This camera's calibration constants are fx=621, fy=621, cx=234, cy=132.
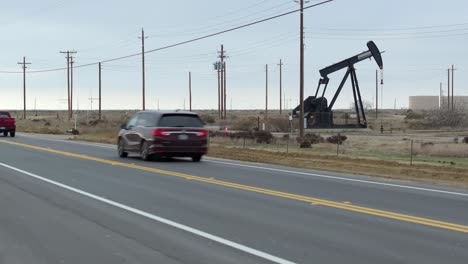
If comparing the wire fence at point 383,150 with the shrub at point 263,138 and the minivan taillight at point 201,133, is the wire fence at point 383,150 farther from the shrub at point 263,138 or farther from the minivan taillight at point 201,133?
the minivan taillight at point 201,133

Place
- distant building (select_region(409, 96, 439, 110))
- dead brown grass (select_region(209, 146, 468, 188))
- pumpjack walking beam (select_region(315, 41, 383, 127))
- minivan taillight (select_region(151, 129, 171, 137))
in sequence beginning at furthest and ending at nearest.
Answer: distant building (select_region(409, 96, 439, 110)) → pumpjack walking beam (select_region(315, 41, 383, 127)) → minivan taillight (select_region(151, 129, 171, 137)) → dead brown grass (select_region(209, 146, 468, 188))

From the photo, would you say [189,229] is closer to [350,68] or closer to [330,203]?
[330,203]

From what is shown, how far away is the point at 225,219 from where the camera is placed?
10.0 metres

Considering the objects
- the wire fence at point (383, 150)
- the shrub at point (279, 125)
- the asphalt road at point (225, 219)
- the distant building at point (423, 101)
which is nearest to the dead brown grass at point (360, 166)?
the wire fence at point (383, 150)

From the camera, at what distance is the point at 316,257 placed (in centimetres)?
737

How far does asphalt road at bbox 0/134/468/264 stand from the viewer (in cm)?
759

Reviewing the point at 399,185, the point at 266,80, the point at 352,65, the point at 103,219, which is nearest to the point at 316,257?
the point at 103,219

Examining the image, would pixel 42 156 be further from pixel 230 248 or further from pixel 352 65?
pixel 352 65

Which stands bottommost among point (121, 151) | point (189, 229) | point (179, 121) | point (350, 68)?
point (189, 229)

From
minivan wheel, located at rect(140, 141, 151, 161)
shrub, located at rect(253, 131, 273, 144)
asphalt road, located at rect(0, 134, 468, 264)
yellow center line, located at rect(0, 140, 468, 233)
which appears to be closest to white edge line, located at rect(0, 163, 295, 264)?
asphalt road, located at rect(0, 134, 468, 264)

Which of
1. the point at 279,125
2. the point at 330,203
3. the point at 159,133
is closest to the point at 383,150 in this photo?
the point at 159,133

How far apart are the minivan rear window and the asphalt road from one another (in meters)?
4.44

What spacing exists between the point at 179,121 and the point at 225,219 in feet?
39.6

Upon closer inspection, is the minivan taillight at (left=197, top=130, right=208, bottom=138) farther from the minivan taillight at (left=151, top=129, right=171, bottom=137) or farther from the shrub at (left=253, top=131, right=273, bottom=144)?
the shrub at (left=253, top=131, right=273, bottom=144)
